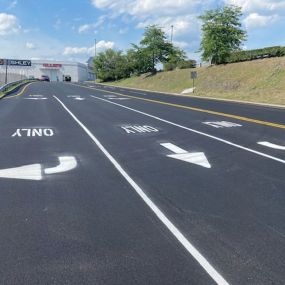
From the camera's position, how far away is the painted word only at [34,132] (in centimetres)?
1409

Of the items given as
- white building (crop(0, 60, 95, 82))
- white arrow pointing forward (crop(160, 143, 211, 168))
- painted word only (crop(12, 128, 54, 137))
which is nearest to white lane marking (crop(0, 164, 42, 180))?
white arrow pointing forward (crop(160, 143, 211, 168))

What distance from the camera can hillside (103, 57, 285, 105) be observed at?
36.2 m

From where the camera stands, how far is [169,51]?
79.4 metres

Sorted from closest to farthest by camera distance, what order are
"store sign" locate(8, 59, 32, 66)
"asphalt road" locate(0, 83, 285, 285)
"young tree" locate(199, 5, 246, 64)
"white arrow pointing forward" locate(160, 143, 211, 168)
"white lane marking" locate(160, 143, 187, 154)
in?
1. "asphalt road" locate(0, 83, 285, 285)
2. "white arrow pointing forward" locate(160, 143, 211, 168)
3. "white lane marking" locate(160, 143, 187, 154)
4. "young tree" locate(199, 5, 246, 64)
5. "store sign" locate(8, 59, 32, 66)

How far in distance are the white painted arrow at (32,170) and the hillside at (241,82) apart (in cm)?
2200

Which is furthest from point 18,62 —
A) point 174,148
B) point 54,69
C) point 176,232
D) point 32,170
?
point 176,232

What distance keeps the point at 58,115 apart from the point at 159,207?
15.2m

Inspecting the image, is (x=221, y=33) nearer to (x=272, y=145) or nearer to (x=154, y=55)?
(x=154, y=55)

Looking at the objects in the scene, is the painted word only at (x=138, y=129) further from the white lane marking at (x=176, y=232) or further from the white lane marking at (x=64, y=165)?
the white lane marking at (x=176, y=232)

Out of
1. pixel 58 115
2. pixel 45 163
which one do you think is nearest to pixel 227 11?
pixel 58 115

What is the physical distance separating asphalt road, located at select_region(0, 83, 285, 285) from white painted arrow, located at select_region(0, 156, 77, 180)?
0.02m

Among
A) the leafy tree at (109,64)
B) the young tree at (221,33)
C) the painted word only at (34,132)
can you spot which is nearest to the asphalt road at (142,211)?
the painted word only at (34,132)

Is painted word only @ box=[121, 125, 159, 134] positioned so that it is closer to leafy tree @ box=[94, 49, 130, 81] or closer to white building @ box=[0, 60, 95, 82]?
leafy tree @ box=[94, 49, 130, 81]

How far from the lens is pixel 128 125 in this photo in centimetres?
1677
